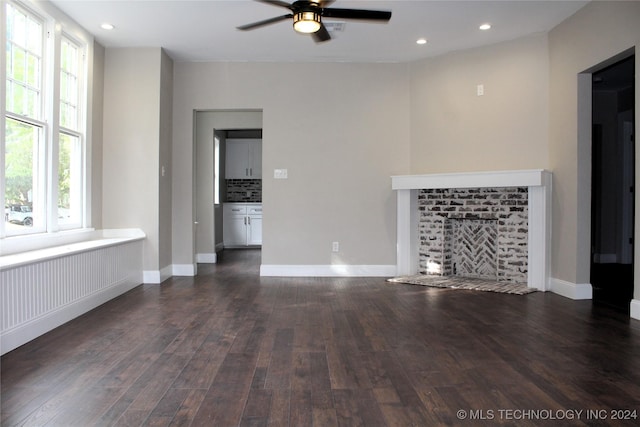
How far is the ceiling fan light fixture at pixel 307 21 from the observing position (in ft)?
11.0

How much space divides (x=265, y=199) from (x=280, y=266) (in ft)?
2.96

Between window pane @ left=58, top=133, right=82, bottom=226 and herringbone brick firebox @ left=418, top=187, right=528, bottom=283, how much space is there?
4.04 meters

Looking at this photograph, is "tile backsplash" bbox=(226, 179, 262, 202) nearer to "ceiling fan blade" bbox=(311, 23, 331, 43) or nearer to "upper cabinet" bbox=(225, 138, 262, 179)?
"upper cabinet" bbox=(225, 138, 262, 179)

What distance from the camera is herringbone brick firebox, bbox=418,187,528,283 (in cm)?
532

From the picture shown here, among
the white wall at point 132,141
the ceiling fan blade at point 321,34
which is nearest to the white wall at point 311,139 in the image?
the white wall at point 132,141

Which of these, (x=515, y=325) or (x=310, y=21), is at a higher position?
(x=310, y=21)

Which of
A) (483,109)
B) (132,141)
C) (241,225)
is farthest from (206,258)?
(483,109)

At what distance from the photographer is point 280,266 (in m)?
6.09

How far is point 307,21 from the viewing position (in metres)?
3.38

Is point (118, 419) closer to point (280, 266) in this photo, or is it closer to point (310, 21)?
point (310, 21)

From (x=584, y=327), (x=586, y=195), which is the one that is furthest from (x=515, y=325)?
(x=586, y=195)

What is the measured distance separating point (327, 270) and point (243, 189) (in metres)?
4.44

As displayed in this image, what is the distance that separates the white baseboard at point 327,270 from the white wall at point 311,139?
3.3 inches

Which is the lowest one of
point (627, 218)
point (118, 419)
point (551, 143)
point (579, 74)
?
point (118, 419)
